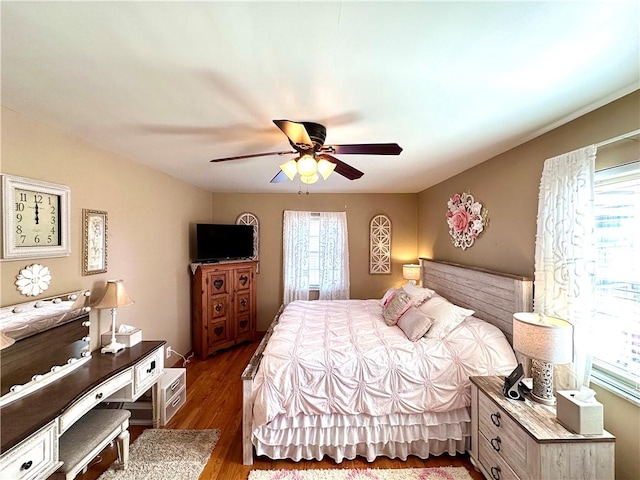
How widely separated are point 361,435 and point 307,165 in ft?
6.79

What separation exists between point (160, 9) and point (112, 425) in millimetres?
2401

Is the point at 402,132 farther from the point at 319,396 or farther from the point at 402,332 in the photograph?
the point at 319,396

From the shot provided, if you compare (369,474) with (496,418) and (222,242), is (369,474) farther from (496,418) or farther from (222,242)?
(222,242)

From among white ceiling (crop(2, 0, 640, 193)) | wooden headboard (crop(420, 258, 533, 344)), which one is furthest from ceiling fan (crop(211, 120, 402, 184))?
wooden headboard (crop(420, 258, 533, 344))

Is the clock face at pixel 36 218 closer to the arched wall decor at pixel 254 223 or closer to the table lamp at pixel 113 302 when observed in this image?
the table lamp at pixel 113 302

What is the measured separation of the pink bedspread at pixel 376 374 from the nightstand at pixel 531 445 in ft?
0.74

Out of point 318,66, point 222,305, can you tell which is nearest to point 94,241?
point 222,305

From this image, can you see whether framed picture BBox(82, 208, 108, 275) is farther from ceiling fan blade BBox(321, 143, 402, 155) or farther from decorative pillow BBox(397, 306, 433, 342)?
decorative pillow BBox(397, 306, 433, 342)

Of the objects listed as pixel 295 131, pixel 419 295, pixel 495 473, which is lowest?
pixel 495 473

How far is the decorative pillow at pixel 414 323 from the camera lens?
2.31 m

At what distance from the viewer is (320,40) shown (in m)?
1.06

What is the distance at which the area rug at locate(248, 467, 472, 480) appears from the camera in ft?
6.08

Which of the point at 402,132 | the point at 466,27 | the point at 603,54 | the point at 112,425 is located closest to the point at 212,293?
the point at 112,425

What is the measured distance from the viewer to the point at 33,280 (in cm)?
173
